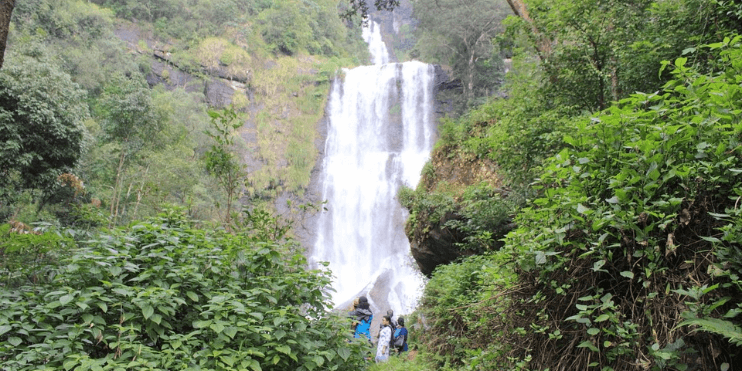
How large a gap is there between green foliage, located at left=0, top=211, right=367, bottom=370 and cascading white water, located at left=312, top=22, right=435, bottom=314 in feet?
62.2

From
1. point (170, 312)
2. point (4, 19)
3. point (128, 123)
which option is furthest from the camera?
point (128, 123)

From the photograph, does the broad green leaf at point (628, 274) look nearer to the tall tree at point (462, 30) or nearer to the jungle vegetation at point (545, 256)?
the jungle vegetation at point (545, 256)

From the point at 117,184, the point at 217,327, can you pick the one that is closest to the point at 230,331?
the point at 217,327

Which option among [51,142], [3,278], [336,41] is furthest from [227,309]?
[336,41]

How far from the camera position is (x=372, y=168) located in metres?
30.5

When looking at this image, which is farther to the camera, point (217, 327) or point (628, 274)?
point (217, 327)

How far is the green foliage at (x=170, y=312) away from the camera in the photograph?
2.62 meters

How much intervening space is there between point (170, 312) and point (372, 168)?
90.6 feet

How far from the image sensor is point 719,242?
2.06 metres

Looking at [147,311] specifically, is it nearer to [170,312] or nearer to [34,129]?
[170,312]

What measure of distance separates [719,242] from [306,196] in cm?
2981

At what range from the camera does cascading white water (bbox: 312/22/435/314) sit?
2669 cm

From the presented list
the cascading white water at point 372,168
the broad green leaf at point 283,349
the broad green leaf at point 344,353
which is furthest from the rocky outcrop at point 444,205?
the cascading white water at point 372,168

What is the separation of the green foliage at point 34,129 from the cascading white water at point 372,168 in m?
14.1
